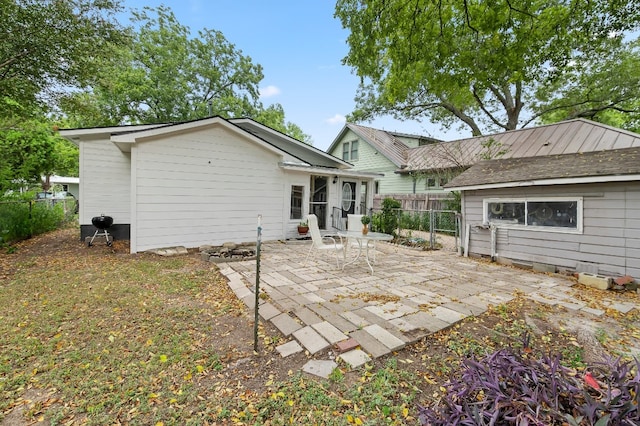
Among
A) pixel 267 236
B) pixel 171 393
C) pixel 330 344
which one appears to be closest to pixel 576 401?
pixel 330 344

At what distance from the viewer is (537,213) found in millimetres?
→ 6793

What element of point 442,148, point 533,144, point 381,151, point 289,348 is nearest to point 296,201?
point 289,348

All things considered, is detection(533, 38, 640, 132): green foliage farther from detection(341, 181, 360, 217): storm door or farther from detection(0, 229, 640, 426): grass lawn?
detection(0, 229, 640, 426): grass lawn

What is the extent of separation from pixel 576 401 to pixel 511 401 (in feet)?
0.86

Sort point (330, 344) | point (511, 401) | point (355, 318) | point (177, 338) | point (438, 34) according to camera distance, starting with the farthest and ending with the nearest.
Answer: point (438, 34)
point (355, 318)
point (177, 338)
point (330, 344)
point (511, 401)

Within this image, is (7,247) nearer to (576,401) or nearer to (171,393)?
(171,393)

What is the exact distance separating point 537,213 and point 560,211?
438 mm

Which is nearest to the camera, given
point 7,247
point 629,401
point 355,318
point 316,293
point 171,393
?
point 629,401

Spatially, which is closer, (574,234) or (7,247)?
(574,234)

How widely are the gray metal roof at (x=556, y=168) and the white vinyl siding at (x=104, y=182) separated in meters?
9.88

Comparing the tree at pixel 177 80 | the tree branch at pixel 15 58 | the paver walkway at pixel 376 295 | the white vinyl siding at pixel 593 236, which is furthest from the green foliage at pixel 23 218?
the white vinyl siding at pixel 593 236

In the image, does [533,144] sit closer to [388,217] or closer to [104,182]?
[388,217]

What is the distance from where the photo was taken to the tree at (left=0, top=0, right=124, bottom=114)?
6.57 m

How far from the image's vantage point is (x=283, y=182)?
9555mm
